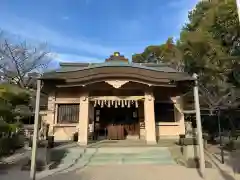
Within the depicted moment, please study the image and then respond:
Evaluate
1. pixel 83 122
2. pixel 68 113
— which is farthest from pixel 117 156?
pixel 68 113

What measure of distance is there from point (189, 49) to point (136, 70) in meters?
5.86

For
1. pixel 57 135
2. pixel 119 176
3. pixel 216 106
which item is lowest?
pixel 119 176

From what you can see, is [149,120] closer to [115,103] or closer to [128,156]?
[115,103]

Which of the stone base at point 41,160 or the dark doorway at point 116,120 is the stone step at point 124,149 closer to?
the stone base at point 41,160

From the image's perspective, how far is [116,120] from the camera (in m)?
14.8

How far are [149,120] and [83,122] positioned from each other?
12.0 ft

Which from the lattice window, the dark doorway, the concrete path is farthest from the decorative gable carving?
the concrete path

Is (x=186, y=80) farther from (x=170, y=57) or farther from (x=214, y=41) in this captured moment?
(x=170, y=57)

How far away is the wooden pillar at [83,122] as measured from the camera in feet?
38.4

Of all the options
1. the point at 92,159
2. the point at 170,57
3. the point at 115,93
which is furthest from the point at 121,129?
the point at 170,57

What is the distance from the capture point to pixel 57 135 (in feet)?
45.3

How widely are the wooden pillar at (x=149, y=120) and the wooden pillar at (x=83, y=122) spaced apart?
3286 mm

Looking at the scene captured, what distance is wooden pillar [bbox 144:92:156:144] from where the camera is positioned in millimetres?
12023

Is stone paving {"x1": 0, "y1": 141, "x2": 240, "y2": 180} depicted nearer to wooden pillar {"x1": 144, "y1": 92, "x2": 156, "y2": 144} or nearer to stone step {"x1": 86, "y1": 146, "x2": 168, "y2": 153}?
stone step {"x1": 86, "y1": 146, "x2": 168, "y2": 153}
